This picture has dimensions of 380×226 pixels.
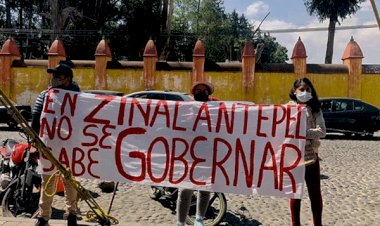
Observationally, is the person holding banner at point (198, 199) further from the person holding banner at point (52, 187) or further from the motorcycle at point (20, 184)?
the motorcycle at point (20, 184)

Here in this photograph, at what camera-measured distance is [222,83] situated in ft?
80.6

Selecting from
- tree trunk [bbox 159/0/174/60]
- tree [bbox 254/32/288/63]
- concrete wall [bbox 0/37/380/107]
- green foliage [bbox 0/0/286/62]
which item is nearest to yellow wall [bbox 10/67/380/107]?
concrete wall [bbox 0/37/380/107]

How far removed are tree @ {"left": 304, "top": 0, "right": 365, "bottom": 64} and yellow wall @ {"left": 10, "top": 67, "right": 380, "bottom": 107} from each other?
46.4 ft

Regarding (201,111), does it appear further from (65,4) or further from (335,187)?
(65,4)

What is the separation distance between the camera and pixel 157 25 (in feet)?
136

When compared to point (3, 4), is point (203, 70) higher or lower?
lower

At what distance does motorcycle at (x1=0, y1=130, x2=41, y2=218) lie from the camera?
18.1 ft

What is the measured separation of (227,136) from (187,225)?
1.29m

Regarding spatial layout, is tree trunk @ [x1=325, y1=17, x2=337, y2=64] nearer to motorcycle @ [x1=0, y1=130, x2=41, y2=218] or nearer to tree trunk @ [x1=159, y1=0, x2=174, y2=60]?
tree trunk @ [x1=159, y1=0, x2=174, y2=60]

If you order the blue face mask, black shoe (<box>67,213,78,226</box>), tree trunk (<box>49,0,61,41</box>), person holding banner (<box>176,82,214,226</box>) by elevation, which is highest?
tree trunk (<box>49,0,61,41</box>)

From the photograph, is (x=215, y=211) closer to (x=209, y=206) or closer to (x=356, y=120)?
(x=209, y=206)

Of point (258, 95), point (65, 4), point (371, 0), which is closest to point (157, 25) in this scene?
point (65, 4)

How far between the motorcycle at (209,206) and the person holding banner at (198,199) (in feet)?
1.39

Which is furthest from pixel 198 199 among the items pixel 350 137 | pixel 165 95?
pixel 350 137
